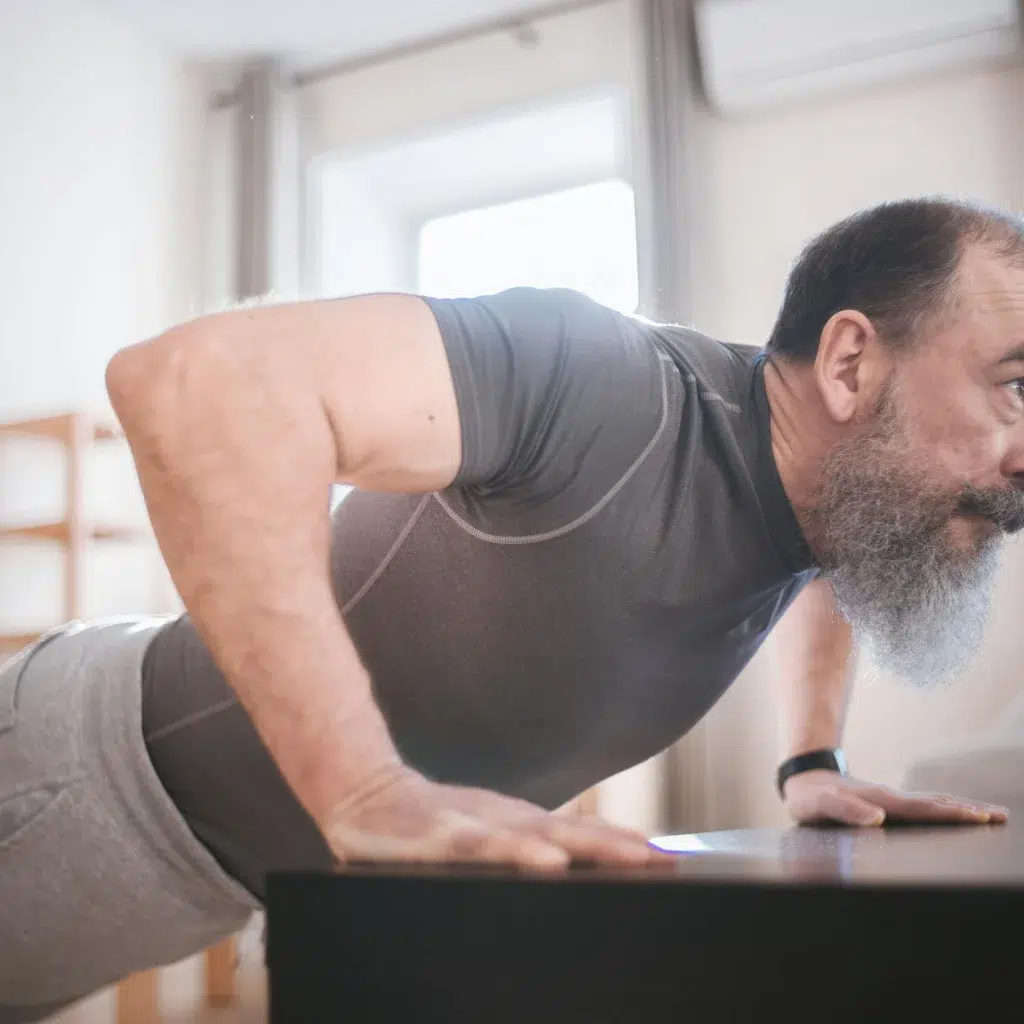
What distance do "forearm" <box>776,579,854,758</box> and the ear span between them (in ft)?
1.06

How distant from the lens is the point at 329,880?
331 mm

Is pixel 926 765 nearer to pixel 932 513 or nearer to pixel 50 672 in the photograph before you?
pixel 932 513

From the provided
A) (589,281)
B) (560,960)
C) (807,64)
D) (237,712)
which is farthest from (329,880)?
(589,281)

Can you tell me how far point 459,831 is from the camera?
0.41 meters

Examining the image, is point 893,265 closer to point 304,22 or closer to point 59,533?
point 59,533

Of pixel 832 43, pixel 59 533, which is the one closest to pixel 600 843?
pixel 59 533

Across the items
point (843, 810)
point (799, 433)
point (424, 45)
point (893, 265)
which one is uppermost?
point (424, 45)

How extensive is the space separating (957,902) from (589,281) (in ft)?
9.82

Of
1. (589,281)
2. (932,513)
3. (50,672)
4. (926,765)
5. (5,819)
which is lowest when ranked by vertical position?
(926,765)

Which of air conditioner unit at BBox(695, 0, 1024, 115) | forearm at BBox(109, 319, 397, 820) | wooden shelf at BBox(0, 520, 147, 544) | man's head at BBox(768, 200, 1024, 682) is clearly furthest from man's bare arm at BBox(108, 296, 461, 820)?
air conditioner unit at BBox(695, 0, 1024, 115)

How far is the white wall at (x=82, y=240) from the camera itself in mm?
2643

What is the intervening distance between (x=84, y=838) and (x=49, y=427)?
1.84 m

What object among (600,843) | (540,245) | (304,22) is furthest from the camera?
(540,245)

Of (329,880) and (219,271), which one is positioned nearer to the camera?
(329,880)
